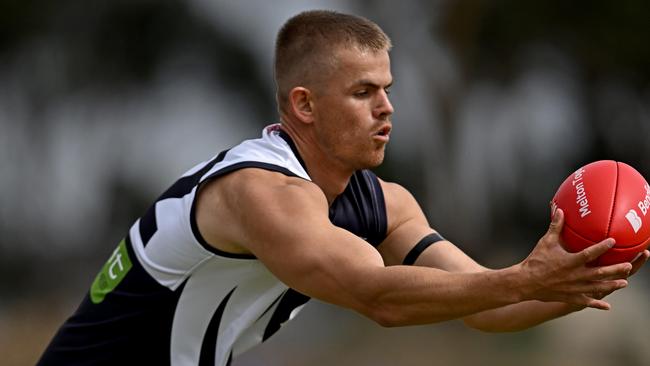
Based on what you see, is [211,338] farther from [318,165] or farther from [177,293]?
[318,165]

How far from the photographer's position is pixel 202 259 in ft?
16.8

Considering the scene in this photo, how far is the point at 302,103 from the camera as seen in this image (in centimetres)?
533

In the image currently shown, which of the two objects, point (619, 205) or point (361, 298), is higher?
point (619, 205)

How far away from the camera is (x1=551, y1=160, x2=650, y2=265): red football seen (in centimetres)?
438

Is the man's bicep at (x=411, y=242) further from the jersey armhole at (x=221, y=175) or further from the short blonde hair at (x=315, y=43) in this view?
the jersey armhole at (x=221, y=175)

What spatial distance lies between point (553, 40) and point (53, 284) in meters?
9.06

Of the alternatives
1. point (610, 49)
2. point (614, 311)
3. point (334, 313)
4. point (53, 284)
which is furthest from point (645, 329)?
point (53, 284)

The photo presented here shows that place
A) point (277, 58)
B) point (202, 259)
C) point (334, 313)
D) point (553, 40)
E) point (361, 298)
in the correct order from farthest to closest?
point (553, 40)
point (334, 313)
point (277, 58)
point (202, 259)
point (361, 298)

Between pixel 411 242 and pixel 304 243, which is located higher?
pixel 304 243

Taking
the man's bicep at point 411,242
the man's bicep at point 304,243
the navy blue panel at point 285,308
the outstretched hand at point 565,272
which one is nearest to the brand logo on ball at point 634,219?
the outstretched hand at point 565,272

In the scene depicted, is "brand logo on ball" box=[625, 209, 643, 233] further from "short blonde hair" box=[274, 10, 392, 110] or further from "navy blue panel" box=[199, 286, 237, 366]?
"navy blue panel" box=[199, 286, 237, 366]

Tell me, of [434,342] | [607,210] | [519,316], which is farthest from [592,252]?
[434,342]

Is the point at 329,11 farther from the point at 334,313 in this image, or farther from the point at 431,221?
the point at 431,221

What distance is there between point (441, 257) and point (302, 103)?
995mm
